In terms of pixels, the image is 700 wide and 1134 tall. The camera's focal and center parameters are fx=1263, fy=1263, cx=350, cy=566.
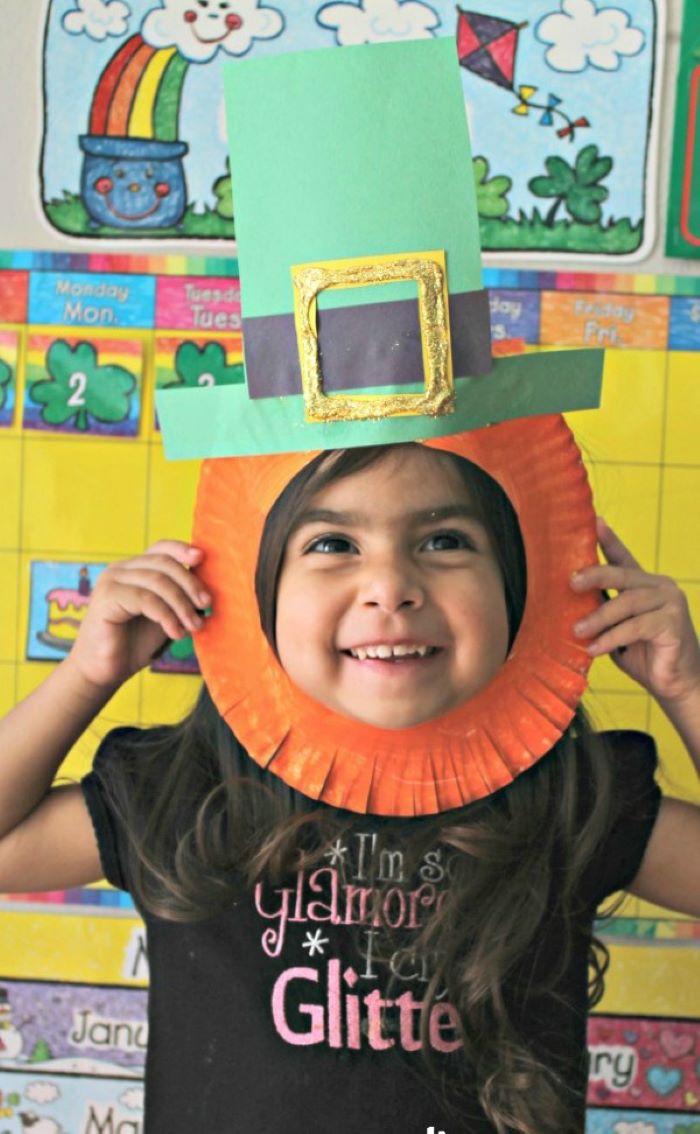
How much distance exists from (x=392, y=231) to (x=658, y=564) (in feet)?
1.76

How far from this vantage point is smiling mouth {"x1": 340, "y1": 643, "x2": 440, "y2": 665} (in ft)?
2.52

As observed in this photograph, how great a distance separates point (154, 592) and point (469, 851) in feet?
0.90

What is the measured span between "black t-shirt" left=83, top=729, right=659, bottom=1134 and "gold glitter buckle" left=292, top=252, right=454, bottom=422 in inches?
11.8

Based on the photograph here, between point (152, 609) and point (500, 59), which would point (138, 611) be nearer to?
point (152, 609)

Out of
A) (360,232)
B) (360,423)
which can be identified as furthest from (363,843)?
(360,232)

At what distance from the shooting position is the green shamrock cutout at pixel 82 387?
1.15 m

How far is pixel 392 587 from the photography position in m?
0.75

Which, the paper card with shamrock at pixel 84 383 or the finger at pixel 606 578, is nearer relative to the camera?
the finger at pixel 606 578

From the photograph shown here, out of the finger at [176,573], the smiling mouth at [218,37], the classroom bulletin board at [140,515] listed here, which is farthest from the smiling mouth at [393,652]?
the smiling mouth at [218,37]

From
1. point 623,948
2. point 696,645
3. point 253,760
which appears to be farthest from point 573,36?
point 623,948

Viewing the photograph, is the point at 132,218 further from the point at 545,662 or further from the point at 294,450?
the point at 545,662

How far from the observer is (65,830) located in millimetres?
912

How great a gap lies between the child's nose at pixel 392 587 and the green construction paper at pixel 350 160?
158 millimetres

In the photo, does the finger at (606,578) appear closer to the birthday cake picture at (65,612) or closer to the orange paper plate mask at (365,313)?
the orange paper plate mask at (365,313)
